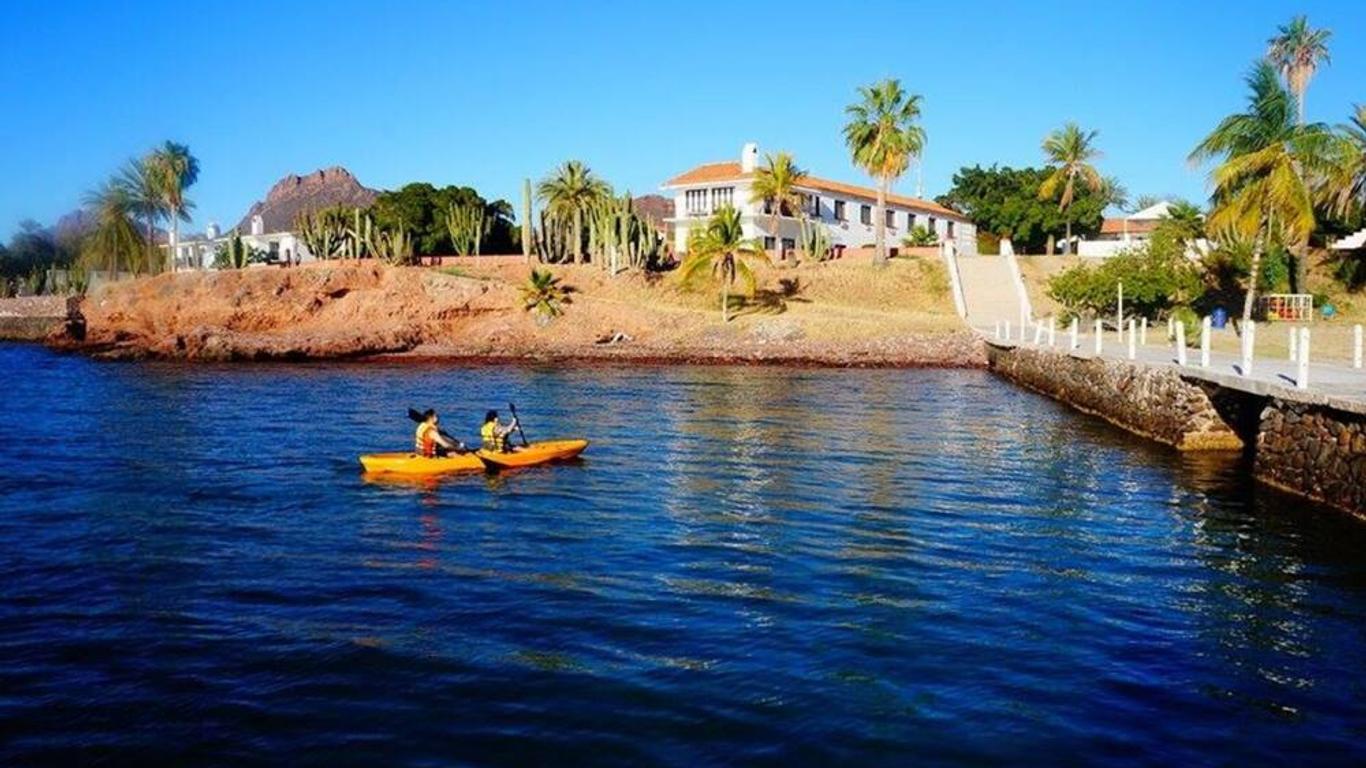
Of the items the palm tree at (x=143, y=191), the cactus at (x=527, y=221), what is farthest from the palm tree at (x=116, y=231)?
the cactus at (x=527, y=221)

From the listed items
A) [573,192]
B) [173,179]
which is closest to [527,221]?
[573,192]

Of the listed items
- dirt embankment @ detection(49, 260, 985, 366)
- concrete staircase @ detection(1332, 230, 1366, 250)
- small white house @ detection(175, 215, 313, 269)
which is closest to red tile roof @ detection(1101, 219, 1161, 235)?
concrete staircase @ detection(1332, 230, 1366, 250)

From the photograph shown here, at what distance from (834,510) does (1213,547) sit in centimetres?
590

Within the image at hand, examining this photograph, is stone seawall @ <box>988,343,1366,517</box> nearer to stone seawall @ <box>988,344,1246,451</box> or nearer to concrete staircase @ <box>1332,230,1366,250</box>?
stone seawall @ <box>988,344,1246,451</box>

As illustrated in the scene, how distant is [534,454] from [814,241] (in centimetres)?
5593

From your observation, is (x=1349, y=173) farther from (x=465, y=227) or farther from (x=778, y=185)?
(x=465, y=227)

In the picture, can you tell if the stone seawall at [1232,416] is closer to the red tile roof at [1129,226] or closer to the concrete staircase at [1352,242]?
the concrete staircase at [1352,242]

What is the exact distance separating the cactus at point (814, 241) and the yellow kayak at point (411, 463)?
50789mm

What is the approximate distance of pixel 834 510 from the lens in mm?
18516

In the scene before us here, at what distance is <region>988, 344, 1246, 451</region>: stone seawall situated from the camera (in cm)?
2548

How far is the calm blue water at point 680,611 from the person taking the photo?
9344 mm

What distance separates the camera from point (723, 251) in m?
58.2

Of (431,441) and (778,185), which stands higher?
(778,185)

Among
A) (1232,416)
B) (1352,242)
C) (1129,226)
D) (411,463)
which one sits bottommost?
(411,463)
